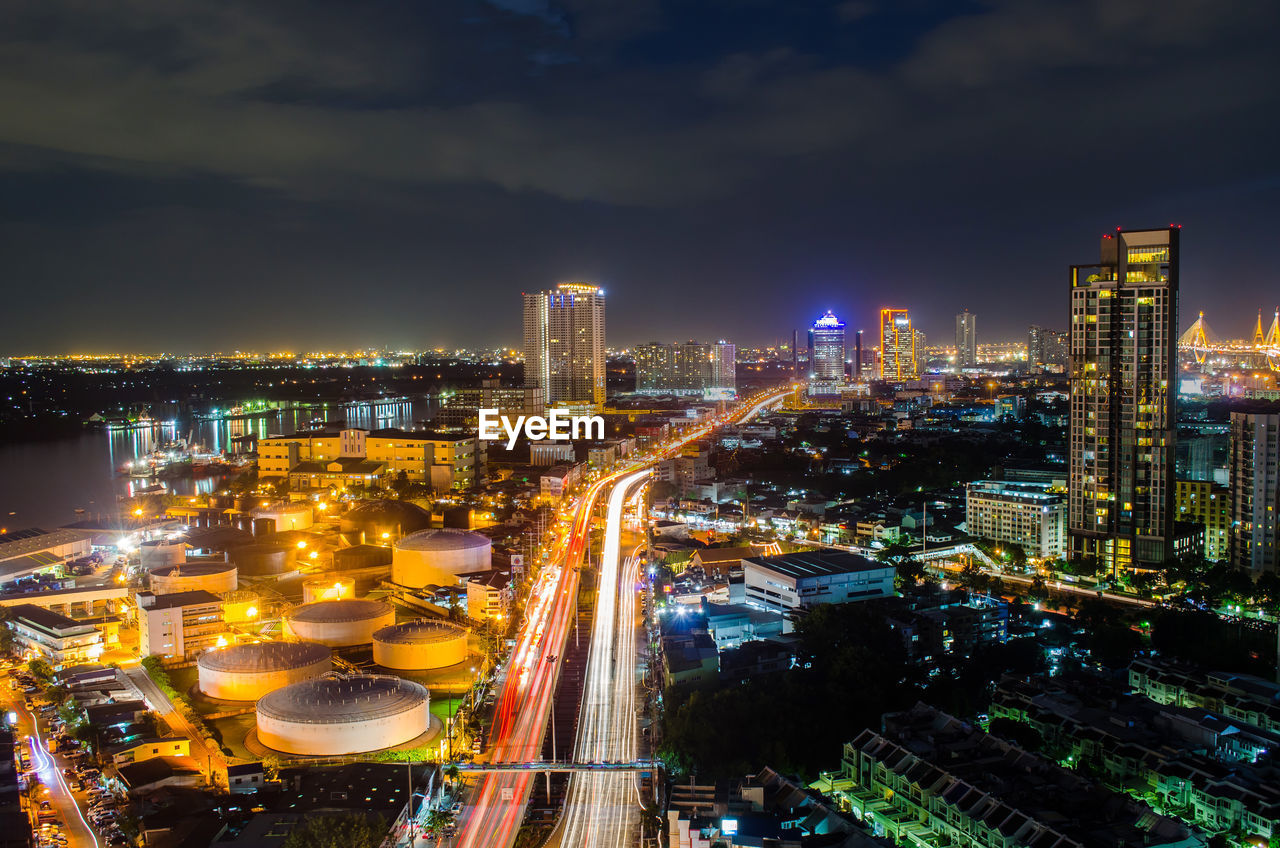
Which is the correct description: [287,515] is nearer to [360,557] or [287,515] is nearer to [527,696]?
[360,557]

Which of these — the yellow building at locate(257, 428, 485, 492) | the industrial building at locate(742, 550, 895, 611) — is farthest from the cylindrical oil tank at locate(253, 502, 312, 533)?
the industrial building at locate(742, 550, 895, 611)

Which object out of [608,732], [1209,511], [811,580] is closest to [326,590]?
[608,732]

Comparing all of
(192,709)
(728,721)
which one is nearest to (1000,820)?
(728,721)

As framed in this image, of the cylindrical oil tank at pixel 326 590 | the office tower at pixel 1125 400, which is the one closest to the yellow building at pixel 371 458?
the cylindrical oil tank at pixel 326 590

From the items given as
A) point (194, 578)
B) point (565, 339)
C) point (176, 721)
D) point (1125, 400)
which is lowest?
point (176, 721)

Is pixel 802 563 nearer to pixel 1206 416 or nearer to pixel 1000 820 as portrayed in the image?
pixel 1000 820
